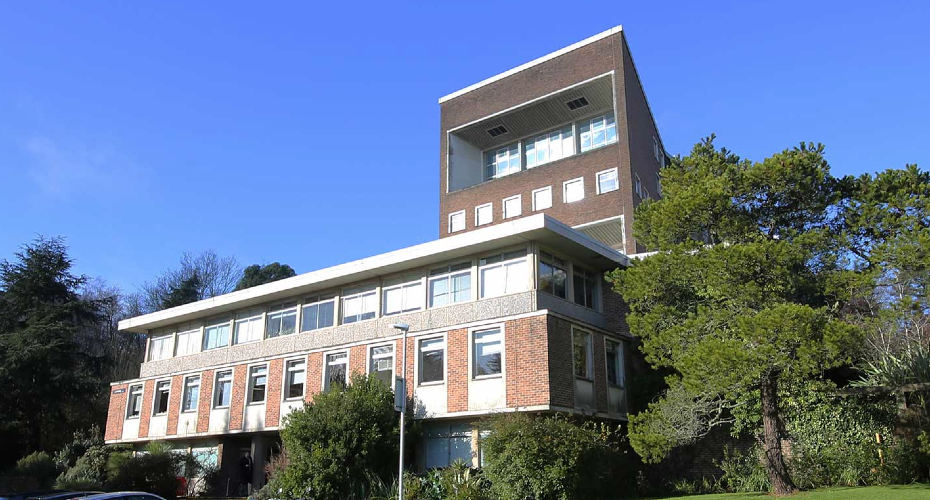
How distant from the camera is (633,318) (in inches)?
785

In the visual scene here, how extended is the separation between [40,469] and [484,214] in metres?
23.2

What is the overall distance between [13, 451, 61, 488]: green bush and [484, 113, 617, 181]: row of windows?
976 inches

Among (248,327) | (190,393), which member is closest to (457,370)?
(248,327)

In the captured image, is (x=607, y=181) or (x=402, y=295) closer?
(x=402, y=295)

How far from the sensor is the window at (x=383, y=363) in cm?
2479

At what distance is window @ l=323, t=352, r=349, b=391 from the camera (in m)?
26.2

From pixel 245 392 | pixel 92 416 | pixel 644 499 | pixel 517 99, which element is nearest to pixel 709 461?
pixel 644 499

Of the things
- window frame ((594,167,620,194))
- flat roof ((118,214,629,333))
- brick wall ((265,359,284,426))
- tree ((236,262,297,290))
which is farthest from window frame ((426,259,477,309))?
tree ((236,262,297,290))

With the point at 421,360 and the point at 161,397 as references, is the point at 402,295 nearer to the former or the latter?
the point at 421,360

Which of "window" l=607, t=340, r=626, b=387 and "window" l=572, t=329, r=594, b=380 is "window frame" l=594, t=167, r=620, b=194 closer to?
"window" l=607, t=340, r=626, b=387

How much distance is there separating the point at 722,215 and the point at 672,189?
4.92 ft

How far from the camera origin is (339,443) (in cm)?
2148

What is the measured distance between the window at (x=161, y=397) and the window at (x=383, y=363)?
12.4 metres

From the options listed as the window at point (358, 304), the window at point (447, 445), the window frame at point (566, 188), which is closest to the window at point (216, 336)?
the window at point (358, 304)
